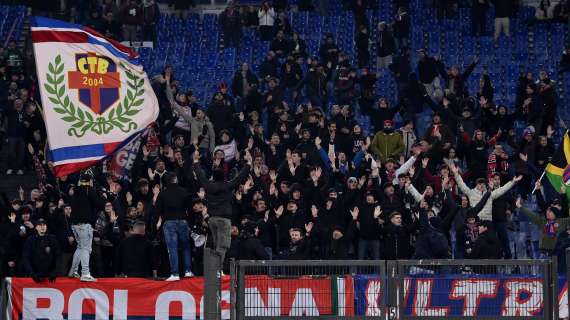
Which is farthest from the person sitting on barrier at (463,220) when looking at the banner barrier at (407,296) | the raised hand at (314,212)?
the banner barrier at (407,296)

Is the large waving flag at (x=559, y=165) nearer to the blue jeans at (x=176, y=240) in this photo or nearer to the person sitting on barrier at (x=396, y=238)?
the person sitting on barrier at (x=396, y=238)

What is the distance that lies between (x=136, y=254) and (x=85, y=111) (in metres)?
2.48

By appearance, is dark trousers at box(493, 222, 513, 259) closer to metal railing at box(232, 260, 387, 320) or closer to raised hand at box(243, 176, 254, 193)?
raised hand at box(243, 176, 254, 193)

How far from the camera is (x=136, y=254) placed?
22.2m

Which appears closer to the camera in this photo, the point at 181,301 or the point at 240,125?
the point at 181,301

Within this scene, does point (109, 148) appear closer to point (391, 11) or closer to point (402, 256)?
point (402, 256)

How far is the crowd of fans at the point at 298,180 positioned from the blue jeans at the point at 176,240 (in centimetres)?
2

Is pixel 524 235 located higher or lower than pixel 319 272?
lower

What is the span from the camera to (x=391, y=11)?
38.0 m

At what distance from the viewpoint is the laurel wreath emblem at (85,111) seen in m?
21.8

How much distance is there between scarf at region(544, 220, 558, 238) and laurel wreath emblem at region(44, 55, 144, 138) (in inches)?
277

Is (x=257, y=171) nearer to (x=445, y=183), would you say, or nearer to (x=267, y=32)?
(x=445, y=183)

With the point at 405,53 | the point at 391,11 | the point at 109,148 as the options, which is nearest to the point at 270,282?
the point at 109,148

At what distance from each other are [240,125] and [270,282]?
15234 millimetres
